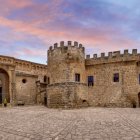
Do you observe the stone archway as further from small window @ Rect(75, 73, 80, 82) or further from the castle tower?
small window @ Rect(75, 73, 80, 82)

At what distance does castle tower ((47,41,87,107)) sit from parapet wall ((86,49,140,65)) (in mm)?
1859

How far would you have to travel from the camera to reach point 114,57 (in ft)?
98.0

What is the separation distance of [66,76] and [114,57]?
6749mm

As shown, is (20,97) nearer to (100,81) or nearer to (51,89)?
(51,89)

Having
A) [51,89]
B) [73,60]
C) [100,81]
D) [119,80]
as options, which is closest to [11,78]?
[51,89]

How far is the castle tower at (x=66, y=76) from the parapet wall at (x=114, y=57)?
186 cm

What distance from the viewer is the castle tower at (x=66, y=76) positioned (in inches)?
1094

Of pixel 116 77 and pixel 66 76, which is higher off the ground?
pixel 66 76

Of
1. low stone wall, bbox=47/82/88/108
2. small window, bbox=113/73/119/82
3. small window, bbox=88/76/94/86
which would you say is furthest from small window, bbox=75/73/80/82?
small window, bbox=113/73/119/82

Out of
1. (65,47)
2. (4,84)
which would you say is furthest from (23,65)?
(65,47)

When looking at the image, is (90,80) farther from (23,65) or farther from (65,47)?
(23,65)

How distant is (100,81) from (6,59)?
1462 centimetres

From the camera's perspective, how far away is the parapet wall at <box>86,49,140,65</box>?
28859 mm

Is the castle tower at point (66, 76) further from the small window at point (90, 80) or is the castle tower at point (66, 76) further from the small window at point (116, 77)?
the small window at point (116, 77)
